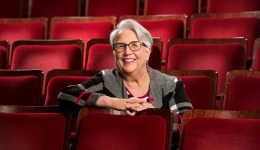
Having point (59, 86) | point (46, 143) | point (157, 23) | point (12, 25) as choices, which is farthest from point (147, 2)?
point (46, 143)

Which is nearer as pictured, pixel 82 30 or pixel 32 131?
pixel 32 131

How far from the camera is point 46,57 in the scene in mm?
427

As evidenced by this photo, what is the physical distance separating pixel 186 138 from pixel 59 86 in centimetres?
18

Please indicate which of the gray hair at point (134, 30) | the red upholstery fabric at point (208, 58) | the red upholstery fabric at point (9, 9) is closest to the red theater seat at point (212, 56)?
the red upholstery fabric at point (208, 58)

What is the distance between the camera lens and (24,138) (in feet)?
0.73

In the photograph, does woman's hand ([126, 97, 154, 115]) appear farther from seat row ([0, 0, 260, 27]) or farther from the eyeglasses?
seat row ([0, 0, 260, 27])

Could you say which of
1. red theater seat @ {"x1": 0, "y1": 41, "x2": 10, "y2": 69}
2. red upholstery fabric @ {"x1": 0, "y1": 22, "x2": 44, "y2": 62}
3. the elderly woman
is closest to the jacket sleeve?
the elderly woman

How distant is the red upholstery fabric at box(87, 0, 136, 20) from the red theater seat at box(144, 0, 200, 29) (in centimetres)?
4

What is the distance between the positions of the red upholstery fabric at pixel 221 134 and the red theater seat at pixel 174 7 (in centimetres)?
45

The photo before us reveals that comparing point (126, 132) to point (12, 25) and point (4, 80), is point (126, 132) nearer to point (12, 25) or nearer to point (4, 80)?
point (4, 80)

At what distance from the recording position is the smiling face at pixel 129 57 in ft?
0.95

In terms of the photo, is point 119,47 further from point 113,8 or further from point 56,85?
point 113,8

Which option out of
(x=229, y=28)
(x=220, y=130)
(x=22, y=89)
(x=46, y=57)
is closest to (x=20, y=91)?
(x=22, y=89)

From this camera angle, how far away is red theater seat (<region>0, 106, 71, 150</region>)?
0.22 metres
